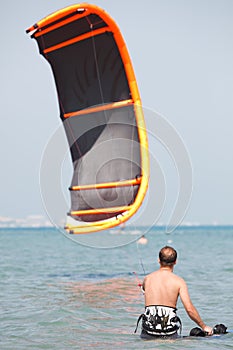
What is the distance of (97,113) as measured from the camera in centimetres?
1360

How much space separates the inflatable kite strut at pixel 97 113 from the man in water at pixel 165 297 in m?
4.76

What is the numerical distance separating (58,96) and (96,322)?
18.2 feet

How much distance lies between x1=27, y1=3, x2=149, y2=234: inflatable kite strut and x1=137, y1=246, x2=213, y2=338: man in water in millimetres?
4764

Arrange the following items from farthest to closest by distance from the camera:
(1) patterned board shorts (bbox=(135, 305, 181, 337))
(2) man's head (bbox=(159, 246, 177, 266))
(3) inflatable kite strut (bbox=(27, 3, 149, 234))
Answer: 1. (3) inflatable kite strut (bbox=(27, 3, 149, 234))
2. (1) patterned board shorts (bbox=(135, 305, 181, 337))
3. (2) man's head (bbox=(159, 246, 177, 266))

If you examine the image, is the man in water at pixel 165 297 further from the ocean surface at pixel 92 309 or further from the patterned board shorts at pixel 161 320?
the ocean surface at pixel 92 309

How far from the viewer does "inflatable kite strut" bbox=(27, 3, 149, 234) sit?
41.7 feet

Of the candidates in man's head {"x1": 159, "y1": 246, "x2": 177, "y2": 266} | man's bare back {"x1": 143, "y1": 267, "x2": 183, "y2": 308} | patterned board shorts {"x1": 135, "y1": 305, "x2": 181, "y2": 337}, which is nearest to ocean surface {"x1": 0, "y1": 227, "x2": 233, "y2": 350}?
patterned board shorts {"x1": 135, "y1": 305, "x2": 181, "y2": 337}

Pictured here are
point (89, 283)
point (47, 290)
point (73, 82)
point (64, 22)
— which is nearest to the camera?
point (64, 22)

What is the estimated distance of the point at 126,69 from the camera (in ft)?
42.2

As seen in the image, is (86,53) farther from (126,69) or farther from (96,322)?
(96,322)

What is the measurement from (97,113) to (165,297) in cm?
657

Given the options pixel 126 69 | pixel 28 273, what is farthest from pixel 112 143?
pixel 28 273

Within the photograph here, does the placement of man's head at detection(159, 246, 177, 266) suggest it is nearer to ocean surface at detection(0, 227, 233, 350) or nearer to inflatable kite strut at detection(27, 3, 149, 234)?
ocean surface at detection(0, 227, 233, 350)

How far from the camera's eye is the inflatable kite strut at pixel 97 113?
12719 mm
